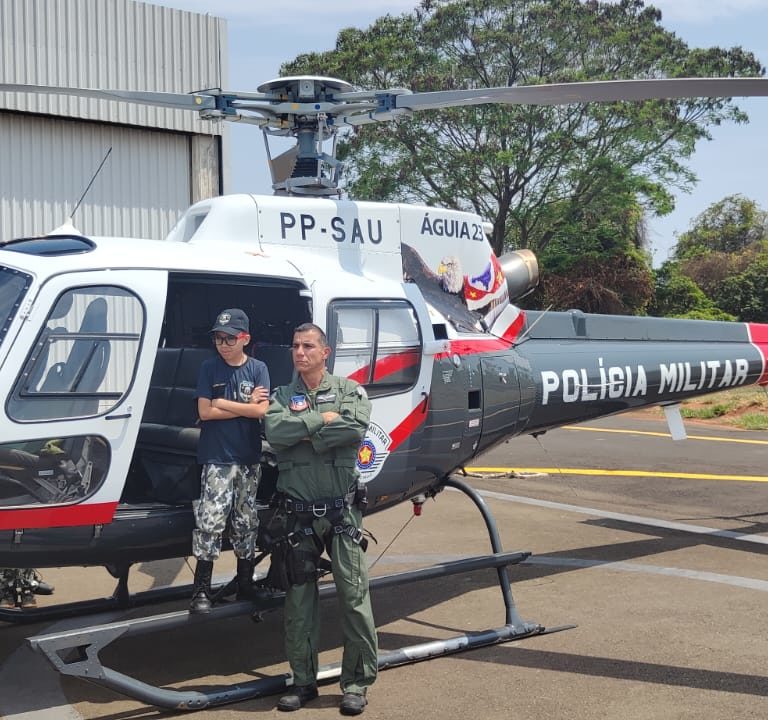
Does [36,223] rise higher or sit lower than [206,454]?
higher

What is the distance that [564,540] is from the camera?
29.0ft

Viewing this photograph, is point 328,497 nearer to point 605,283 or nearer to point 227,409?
point 227,409

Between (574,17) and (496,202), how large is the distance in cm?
633

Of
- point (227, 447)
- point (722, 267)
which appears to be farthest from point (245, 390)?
point (722, 267)

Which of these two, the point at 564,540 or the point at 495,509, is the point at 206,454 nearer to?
the point at 564,540

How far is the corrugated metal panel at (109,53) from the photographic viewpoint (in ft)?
39.5

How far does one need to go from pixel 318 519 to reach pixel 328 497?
0.39 ft

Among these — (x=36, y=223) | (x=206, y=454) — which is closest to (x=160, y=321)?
(x=206, y=454)

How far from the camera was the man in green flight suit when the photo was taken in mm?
5008

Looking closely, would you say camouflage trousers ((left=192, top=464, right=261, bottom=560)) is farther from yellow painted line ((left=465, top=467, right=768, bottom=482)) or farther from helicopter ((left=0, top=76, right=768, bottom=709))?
yellow painted line ((left=465, top=467, right=768, bottom=482))

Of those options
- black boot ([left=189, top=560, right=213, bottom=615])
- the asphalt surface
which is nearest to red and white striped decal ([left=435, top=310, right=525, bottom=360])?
the asphalt surface

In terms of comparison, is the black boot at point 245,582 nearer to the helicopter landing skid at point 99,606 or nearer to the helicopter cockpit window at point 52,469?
the helicopter landing skid at point 99,606

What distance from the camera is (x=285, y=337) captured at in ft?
20.7

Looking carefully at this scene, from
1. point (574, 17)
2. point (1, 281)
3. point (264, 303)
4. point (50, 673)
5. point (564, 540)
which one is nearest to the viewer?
point (1, 281)
